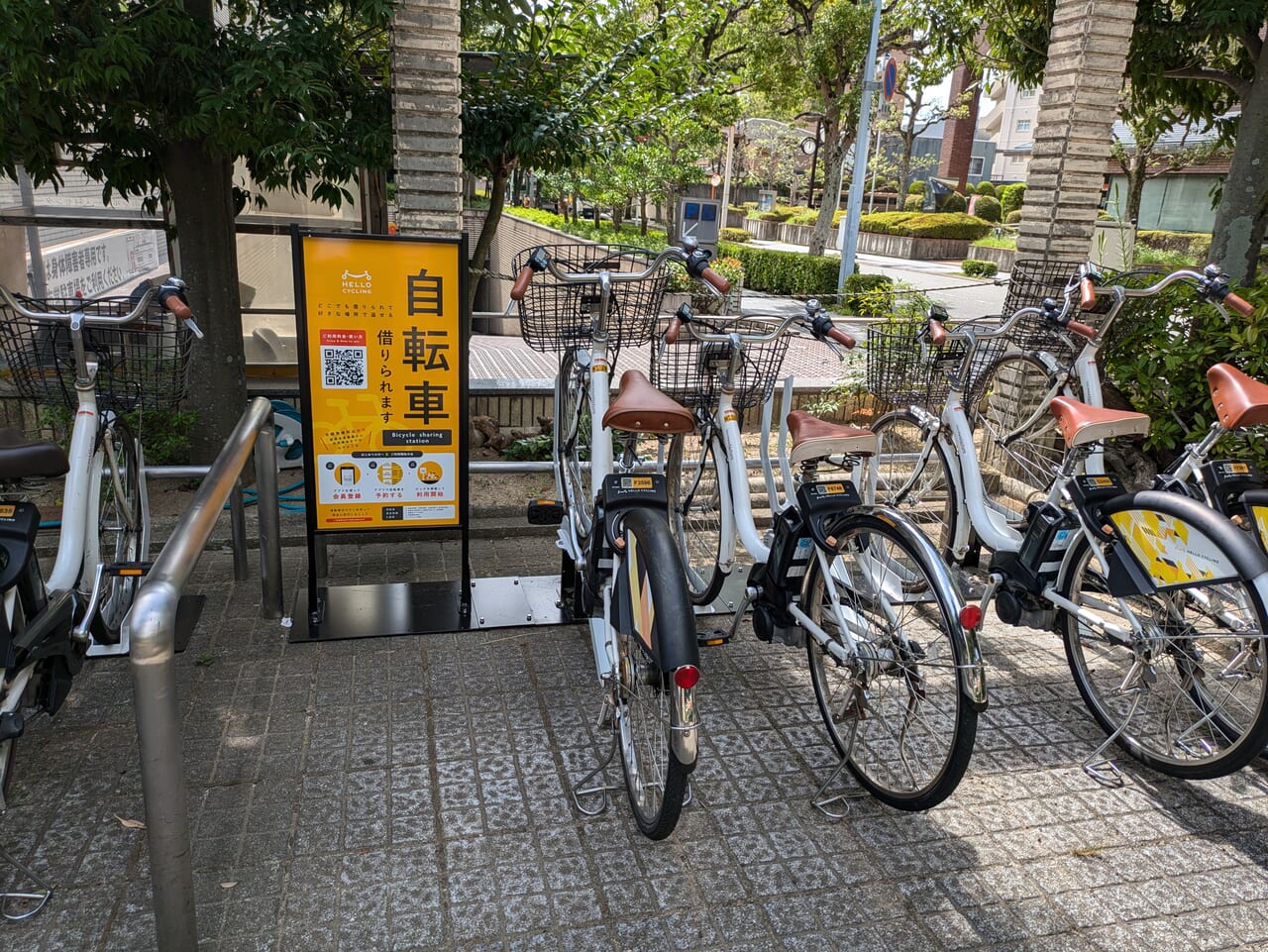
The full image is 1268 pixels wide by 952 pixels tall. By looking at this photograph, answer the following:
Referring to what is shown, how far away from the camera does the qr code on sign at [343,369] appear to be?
3.83 m

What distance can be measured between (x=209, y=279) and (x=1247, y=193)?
6777 millimetres

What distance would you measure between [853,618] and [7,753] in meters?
2.65

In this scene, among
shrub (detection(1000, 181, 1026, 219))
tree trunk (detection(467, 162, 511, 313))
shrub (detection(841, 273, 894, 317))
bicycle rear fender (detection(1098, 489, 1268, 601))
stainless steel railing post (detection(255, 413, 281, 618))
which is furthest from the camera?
shrub (detection(1000, 181, 1026, 219))

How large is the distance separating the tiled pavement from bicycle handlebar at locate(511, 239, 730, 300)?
5.24 feet

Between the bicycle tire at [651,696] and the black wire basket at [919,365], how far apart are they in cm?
186

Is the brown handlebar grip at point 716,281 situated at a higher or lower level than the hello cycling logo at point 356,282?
higher

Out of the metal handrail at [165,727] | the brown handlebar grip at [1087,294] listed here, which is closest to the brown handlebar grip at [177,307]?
the metal handrail at [165,727]

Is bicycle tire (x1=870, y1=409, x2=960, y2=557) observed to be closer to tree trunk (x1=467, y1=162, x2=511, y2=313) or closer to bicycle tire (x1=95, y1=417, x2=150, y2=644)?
tree trunk (x1=467, y1=162, x2=511, y2=313)

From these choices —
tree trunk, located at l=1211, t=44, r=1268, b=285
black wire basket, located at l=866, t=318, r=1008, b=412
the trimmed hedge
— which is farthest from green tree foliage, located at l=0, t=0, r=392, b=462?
the trimmed hedge

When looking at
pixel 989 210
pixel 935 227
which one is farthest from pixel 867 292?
pixel 989 210

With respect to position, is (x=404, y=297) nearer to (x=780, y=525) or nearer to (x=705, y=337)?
(x=705, y=337)

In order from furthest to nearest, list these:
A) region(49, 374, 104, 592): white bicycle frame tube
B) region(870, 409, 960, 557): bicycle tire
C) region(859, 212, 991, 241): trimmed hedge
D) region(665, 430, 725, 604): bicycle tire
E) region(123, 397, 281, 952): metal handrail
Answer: region(859, 212, 991, 241): trimmed hedge
region(870, 409, 960, 557): bicycle tire
region(665, 430, 725, 604): bicycle tire
region(49, 374, 104, 592): white bicycle frame tube
region(123, 397, 281, 952): metal handrail

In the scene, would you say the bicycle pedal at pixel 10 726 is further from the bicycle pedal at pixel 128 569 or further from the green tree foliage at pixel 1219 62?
the green tree foliage at pixel 1219 62

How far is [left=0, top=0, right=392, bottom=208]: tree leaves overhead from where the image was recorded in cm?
396
